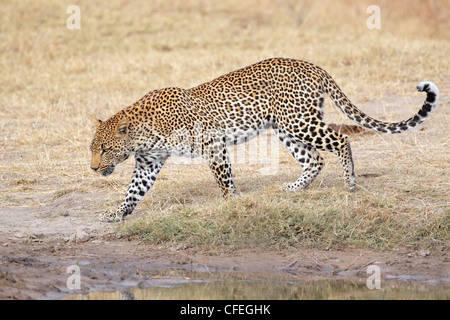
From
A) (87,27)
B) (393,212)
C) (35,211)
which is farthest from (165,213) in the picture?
(87,27)

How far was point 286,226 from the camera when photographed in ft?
25.6

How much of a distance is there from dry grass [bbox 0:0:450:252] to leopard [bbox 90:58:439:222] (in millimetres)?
375

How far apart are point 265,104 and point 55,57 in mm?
9676

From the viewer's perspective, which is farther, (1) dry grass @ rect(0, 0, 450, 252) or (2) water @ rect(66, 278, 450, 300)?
(1) dry grass @ rect(0, 0, 450, 252)

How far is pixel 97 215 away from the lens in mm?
8789

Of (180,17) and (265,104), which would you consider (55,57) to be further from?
(265,104)

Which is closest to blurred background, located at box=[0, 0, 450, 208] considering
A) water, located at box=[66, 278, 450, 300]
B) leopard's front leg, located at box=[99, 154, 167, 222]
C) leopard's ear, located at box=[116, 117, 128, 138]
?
leopard's front leg, located at box=[99, 154, 167, 222]

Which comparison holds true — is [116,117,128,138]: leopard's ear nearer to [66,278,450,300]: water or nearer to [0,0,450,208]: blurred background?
[0,0,450,208]: blurred background

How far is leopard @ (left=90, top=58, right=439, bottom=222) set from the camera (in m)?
8.72

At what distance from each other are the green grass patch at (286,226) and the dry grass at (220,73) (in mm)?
14

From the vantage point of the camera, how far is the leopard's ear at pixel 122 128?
340 inches

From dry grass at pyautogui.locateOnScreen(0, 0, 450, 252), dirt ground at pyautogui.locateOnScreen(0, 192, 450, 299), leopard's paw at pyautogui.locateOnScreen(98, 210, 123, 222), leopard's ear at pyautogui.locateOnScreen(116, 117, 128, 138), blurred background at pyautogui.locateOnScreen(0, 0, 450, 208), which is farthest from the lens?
blurred background at pyautogui.locateOnScreen(0, 0, 450, 208)

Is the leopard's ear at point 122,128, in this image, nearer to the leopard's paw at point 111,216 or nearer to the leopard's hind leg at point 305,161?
the leopard's paw at point 111,216

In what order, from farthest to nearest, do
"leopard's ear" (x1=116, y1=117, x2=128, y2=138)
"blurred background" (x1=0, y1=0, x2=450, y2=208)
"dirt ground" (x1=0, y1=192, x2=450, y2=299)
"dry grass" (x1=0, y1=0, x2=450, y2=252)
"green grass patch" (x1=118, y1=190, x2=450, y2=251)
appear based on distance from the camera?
"blurred background" (x1=0, y1=0, x2=450, y2=208) < "leopard's ear" (x1=116, y1=117, x2=128, y2=138) < "dry grass" (x1=0, y1=0, x2=450, y2=252) < "green grass patch" (x1=118, y1=190, x2=450, y2=251) < "dirt ground" (x1=0, y1=192, x2=450, y2=299)
